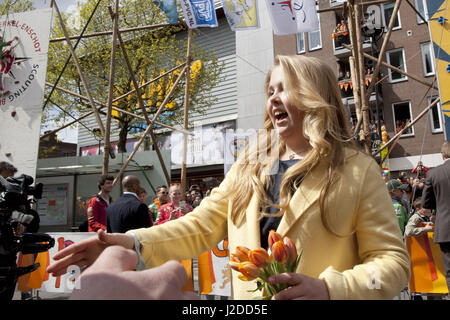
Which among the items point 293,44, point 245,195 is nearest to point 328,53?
point 293,44

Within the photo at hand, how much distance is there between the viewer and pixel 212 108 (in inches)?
711

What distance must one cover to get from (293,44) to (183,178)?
1585 cm

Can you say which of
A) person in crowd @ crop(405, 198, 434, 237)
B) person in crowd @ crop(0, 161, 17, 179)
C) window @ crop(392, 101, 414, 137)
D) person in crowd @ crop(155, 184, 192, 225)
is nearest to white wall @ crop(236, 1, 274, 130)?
window @ crop(392, 101, 414, 137)

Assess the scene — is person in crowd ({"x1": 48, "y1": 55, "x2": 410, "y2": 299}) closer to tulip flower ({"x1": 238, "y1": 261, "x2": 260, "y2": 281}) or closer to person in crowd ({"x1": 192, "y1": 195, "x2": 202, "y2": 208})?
tulip flower ({"x1": 238, "y1": 261, "x2": 260, "y2": 281})

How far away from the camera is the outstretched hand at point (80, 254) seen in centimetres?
71

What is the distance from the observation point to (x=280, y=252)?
28.1 inches

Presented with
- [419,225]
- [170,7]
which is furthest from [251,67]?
[419,225]

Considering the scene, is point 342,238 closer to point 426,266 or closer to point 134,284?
point 134,284

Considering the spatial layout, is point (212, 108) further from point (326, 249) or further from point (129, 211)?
point (326, 249)

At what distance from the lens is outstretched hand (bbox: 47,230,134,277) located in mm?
714

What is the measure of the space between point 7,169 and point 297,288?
2.97m

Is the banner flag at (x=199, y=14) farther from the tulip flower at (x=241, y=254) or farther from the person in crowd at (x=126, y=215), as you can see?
the tulip flower at (x=241, y=254)

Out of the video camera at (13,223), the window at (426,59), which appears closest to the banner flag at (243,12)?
the video camera at (13,223)

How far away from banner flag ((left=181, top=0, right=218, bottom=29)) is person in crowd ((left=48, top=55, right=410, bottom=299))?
460cm
